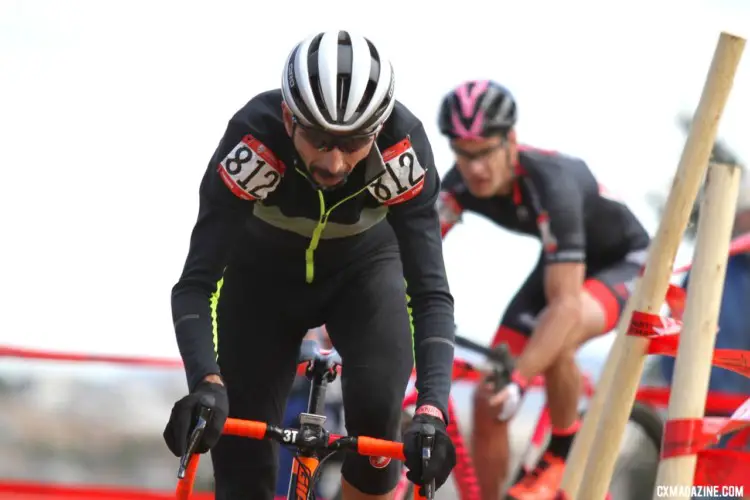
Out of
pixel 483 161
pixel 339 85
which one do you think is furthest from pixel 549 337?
pixel 339 85

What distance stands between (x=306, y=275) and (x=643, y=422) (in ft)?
11.8

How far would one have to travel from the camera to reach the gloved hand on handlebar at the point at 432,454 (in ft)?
13.3

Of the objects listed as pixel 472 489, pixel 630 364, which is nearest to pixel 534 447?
pixel 472 489

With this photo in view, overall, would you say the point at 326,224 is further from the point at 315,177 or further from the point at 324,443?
the point at 324,443

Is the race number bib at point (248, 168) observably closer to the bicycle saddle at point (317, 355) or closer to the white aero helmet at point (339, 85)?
the white aero helmet at point (339, 85)

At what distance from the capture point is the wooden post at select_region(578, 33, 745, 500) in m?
4.58

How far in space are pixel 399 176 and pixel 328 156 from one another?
1.05 feet

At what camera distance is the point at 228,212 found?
4.58 m

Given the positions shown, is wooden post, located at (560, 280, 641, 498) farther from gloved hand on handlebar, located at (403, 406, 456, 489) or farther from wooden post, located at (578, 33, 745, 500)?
gloved hand on handlebar, located at (403, 406, 456, 489)

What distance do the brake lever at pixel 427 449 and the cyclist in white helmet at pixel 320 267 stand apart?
2 cm

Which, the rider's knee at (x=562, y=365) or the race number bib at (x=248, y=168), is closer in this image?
the race number bib at (x=248, y=168)

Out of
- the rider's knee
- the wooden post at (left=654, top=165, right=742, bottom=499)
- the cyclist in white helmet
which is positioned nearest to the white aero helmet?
the cyclist in white helmet

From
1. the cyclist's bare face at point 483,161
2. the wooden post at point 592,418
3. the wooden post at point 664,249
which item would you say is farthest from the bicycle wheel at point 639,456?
the wooden post at point 664,249

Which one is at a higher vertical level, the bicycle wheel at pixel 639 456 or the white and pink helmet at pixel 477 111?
the white and pink helmet at pixel 477 111
